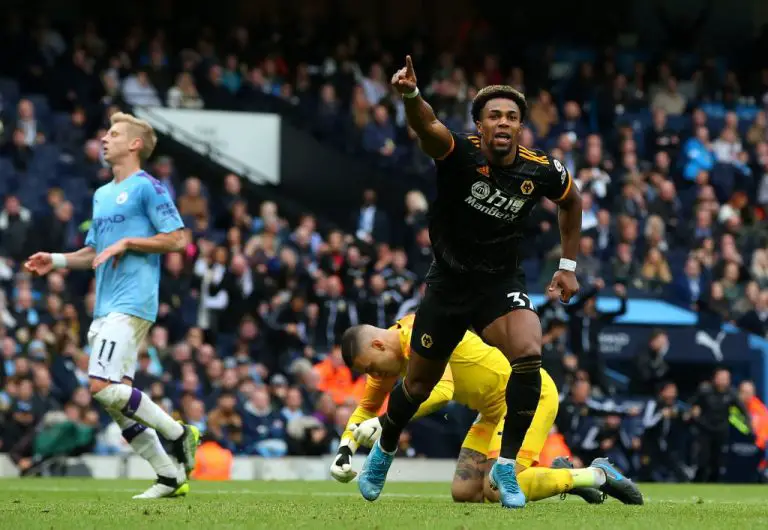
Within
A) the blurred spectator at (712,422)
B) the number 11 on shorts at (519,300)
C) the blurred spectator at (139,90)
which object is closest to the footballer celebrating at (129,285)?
the number 11 on shorts at (519,300)

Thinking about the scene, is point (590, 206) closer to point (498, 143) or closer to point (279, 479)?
point (279, 479)

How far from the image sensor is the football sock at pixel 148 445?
10414 millimetres

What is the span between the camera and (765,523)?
25.4ft

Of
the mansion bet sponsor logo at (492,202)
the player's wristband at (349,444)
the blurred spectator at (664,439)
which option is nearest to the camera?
the mansion bet sponsor logo at (492,202)

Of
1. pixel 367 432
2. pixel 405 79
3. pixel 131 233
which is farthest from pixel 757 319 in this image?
pixel 405 79

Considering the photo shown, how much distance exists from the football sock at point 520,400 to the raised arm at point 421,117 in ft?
4.15

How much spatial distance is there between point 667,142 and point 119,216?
16359 mm

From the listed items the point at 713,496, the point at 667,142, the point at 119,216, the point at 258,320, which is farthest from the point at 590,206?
the point at 119,216

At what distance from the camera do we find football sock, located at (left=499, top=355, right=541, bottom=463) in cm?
871

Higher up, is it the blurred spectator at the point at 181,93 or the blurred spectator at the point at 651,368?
the blurred spectator at the point at 181,93

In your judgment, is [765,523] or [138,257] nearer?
[765,523]

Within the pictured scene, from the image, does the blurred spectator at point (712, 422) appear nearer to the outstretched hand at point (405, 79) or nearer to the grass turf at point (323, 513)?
the grass turf at point (323, 513)

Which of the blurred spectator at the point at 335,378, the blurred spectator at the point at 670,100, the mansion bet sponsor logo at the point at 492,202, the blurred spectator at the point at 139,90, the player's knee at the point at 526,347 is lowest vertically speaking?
the blurred spectator at the point at 335,378

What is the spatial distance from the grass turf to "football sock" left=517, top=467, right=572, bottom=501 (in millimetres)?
103
